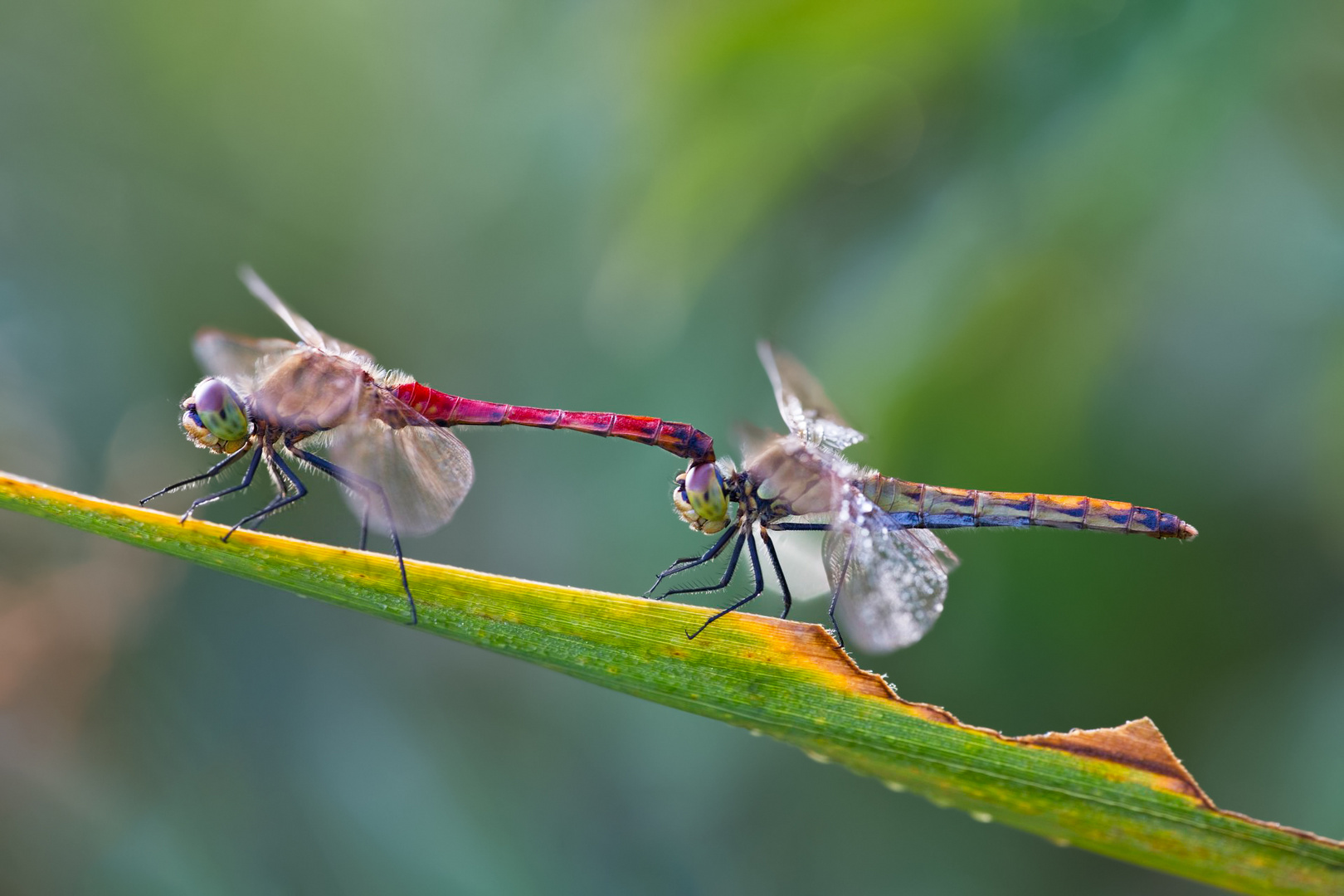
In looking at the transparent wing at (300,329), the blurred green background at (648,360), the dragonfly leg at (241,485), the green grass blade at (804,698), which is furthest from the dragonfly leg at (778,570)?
the dragonfly leg at (241,485)

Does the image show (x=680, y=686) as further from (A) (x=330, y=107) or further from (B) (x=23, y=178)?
(B) (x=23, y=178)

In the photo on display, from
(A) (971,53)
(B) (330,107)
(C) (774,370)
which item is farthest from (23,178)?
(A) (971,53)

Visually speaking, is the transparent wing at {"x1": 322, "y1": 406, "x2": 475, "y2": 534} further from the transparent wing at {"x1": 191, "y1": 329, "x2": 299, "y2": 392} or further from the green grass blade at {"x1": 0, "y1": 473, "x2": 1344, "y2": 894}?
the green grass blade at {"x1": 0, "y1": 473, "x2": 1344, "y2": 894}

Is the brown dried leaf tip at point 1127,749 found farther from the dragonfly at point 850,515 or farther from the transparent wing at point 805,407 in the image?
the transparent wing at point 805,407

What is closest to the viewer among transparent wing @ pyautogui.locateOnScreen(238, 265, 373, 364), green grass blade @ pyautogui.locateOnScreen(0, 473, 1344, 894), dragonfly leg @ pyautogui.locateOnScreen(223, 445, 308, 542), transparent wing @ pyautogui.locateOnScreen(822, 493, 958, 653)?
green grass blade @ pyautogui.locateOnScreen(0, 473, 1344, 894)

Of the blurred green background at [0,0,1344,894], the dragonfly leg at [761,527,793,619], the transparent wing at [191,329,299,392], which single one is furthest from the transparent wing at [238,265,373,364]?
the dragonfly leg at [761,527,793,619]

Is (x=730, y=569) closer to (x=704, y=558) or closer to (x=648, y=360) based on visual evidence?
(x=704, y=558)
